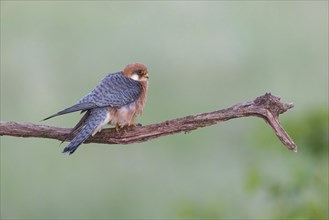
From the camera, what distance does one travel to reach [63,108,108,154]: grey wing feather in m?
3.38

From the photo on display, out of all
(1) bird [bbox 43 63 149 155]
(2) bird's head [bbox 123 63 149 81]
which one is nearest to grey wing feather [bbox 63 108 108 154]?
(1) bird [bbox 43 63 149 155]

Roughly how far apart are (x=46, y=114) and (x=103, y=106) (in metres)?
2.68

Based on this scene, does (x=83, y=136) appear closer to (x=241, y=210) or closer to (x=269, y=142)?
(x=269, y=142)

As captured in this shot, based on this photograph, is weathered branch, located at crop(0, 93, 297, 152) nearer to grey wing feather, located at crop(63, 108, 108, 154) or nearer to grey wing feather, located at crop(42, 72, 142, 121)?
grey wing feather, located at crop(63, 108, 108, 154)

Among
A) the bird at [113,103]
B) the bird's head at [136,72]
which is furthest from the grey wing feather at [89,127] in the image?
the bird's head at [136,72]

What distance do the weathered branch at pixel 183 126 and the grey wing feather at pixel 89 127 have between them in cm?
7

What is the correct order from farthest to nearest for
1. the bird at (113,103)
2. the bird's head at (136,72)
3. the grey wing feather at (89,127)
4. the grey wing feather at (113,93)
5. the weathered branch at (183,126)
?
the bird's head at (136,72)
the grey wing feather at (113,93)
the bird at (113,103)
the grey wing feather at (89,127)
the weathered branch at (183,126)

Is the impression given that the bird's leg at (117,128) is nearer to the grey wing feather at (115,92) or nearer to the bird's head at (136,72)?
the grey wing feather at (115,92)

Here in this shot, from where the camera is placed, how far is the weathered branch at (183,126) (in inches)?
128

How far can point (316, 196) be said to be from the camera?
18.4 ft

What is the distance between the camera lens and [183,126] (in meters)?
3.38

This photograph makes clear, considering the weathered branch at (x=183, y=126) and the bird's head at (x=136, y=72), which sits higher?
the bird's head at (x=136, y=72)

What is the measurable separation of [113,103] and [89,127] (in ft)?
1.06

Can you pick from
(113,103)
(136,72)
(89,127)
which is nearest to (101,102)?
(113,103)
